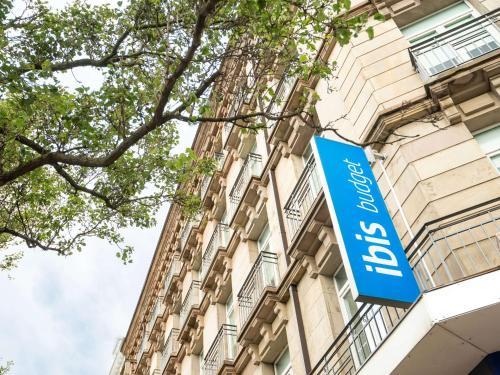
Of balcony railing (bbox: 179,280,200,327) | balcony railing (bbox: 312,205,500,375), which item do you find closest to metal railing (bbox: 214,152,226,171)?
balcony railing (bbox: 179,280,200,327)

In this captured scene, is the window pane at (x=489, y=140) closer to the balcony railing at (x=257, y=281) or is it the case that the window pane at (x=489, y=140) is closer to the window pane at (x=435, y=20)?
the window pane at (x=435, y=20)

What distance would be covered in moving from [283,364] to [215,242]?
6.91 metres

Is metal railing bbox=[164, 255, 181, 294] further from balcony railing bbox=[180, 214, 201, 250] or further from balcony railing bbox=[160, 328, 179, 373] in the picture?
balcony railing bbox=[160, 328, 179, 373]

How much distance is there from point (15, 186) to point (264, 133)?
7389 millimetres

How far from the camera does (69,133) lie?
10.5 m

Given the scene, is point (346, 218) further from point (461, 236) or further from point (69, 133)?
point (69, 133)

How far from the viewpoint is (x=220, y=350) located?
47.7 feet

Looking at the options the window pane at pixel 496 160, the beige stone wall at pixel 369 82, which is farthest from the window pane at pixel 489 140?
the beige stone wall at pixel 369 82

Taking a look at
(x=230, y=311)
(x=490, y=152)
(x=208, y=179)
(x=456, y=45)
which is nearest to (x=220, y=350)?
(x=230, y=311)

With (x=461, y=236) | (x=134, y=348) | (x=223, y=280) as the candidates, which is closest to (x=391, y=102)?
(x=461, y=236)

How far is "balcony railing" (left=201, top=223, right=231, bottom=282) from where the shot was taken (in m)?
18.3

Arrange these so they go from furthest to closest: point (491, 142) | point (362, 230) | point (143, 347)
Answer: point (143, 347)
point (491, 142)
point (362, 230)

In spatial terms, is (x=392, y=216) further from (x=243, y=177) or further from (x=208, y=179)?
(x=208, y=179)

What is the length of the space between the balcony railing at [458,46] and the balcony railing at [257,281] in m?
5.96
